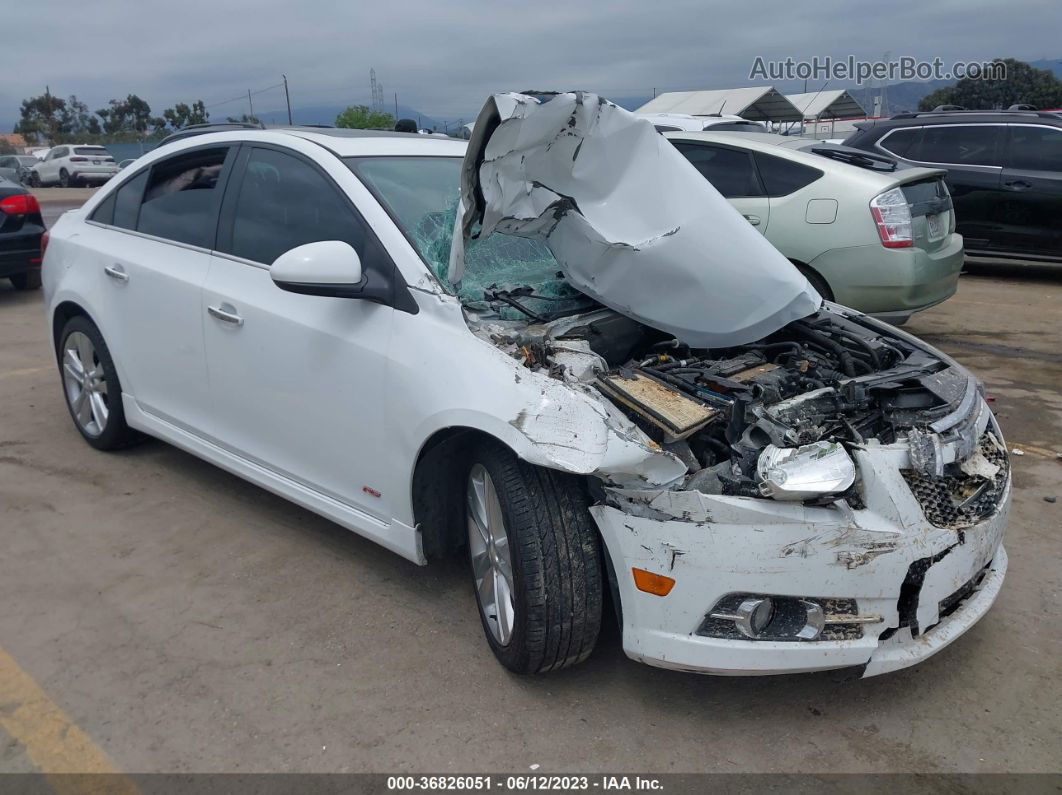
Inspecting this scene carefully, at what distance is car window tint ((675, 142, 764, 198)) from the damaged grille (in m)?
4.12

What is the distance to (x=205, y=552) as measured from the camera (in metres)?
3.68

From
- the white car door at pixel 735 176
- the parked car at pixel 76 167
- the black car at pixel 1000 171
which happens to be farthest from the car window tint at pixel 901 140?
the parked car at pixel 76 167

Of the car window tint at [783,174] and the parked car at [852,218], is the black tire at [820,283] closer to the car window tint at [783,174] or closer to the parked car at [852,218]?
the parked car at [852,218]

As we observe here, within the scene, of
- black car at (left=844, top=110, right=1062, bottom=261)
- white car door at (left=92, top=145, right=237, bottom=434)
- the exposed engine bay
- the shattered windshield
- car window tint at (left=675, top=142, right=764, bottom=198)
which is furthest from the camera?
black car at (left=844, top=110, right=1062, bottom=261)

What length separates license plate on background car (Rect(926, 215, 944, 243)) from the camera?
247 inches

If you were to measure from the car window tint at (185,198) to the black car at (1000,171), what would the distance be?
24.6ft

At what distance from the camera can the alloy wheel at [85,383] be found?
4.50m

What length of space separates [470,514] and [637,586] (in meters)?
0.71

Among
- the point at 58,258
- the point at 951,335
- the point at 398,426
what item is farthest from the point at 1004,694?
the point at 951,335

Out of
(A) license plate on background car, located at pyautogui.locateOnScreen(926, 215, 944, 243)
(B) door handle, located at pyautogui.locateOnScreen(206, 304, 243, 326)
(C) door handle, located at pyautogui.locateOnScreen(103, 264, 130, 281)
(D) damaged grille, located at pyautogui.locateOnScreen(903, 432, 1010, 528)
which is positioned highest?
(C) door handle, located at pyautogui.locateOnScreen(103, 264, 130, 281)

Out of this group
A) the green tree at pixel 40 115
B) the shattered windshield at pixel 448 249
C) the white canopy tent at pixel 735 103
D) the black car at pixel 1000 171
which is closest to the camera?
the shattered windshield at pixel 448 249

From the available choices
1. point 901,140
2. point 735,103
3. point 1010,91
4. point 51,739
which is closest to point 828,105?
point 735,103

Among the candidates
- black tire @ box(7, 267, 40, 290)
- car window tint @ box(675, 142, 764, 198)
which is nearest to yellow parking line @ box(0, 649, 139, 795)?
car window tint @ box(675, 142, 764, 198)

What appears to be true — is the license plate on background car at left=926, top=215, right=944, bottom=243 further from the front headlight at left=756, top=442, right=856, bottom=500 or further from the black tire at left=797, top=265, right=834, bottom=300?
the front headlight at left=756, top=442, right=856, bottom=500
